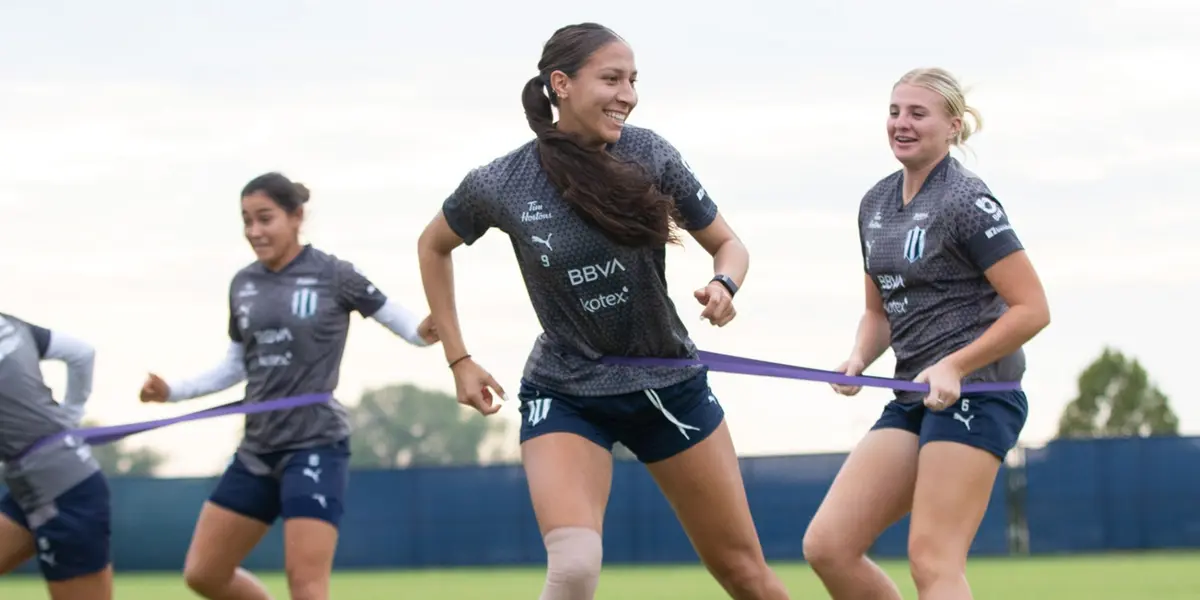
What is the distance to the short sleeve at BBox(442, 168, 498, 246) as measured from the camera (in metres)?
6.01

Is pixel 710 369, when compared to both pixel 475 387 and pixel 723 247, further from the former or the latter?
pixel 475 387

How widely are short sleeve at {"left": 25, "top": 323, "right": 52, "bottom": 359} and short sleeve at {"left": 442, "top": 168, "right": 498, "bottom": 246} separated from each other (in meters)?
2.43

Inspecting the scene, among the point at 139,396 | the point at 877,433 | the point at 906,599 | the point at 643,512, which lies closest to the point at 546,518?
the point at 877,433

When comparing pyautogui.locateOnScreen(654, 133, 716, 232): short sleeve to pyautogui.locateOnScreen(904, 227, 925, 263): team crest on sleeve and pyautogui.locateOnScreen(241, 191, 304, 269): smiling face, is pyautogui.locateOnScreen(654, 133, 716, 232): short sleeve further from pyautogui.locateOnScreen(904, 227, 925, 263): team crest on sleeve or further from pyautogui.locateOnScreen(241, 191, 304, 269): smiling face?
pyautogui.locateOnScreen(241, 191, 304, 269): smiling face

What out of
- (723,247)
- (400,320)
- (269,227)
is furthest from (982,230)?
(269,227)

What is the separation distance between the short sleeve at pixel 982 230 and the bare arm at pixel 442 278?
64.2 inches

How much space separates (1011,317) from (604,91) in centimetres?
146

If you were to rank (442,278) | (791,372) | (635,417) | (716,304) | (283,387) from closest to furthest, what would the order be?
(716,304) → (635,417) → (442,278) → (791,372) → (283,387)

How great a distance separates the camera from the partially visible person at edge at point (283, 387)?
7.90 meters

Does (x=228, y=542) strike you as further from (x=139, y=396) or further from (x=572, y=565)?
(x=572, y=565)

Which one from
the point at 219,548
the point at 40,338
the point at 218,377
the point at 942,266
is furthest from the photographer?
the point at 218,377

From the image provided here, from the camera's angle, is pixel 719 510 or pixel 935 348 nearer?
pixel 719 510

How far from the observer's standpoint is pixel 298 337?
8.19 metres

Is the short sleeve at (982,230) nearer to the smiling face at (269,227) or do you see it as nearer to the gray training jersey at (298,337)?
the gray training jersey at (298,337)
